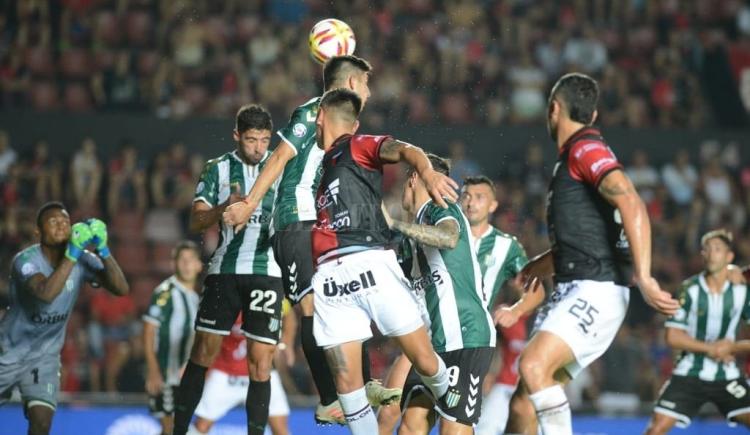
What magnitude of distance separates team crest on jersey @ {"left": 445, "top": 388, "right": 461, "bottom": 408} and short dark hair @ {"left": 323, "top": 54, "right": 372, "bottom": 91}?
2233 millimetres

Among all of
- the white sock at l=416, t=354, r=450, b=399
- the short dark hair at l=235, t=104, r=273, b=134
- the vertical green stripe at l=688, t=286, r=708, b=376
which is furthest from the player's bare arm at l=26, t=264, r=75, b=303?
the vertical green stripe at l=688, t=286, r=708, b=376

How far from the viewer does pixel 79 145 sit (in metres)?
15.1

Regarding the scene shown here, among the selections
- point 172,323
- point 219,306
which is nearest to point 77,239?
point 219,306

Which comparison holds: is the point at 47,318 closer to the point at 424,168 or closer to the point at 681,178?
the point at 424,168

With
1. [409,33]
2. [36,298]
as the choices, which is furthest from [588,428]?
[409,33]

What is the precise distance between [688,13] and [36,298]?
13970 millimetres

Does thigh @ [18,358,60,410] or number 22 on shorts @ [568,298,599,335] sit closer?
number 22 on shorts @ [568,298,599,335]

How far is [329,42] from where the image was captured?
28.8 ft

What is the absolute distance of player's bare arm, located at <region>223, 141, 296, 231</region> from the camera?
7590 millimetres

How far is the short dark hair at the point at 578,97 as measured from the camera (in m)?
6.90

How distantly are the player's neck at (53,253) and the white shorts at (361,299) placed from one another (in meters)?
3.16

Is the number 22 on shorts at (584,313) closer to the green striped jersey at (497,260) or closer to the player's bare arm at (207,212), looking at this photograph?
the green striped jersey at (497,260)

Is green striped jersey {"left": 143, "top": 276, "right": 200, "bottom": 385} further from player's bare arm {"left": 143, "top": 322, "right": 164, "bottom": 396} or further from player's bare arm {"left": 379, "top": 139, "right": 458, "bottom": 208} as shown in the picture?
player's bare arm {"left": 379, "top": 139, "right": 458, "bottom": 208}

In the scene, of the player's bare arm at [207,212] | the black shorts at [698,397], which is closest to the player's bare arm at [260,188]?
the player's bare arm at [207,212]
